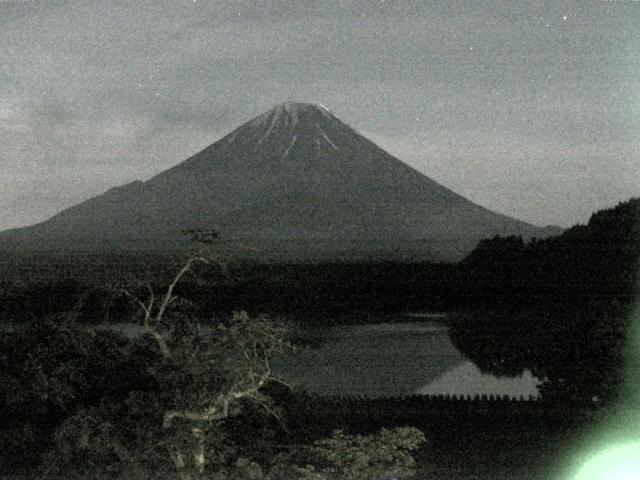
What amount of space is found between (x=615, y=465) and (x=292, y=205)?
231 ft

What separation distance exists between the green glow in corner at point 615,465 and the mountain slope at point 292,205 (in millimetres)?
59796

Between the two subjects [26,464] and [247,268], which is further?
[247,268]

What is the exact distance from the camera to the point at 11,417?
8609 mm

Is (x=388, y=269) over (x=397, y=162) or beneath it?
beneath

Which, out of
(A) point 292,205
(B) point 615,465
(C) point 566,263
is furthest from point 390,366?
(A) point 292,205

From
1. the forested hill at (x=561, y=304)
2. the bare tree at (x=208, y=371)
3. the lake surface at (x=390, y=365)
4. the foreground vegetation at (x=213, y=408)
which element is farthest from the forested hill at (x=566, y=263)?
the bare tree at (x=208, y=371)

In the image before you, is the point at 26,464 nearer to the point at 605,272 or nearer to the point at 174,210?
the point at 605,272

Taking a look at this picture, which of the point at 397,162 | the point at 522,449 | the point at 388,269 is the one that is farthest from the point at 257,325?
the point at 397,162

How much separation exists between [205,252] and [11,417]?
9.71ft

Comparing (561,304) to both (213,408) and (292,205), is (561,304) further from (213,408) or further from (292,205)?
(292,205)

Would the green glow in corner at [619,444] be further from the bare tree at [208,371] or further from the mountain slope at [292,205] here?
the mountain slope at [292,205]

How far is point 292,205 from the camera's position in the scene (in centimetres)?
7825

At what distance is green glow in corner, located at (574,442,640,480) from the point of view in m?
8.12

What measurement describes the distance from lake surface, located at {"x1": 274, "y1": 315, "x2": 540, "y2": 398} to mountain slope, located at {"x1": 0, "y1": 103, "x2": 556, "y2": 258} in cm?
Result: 3898
